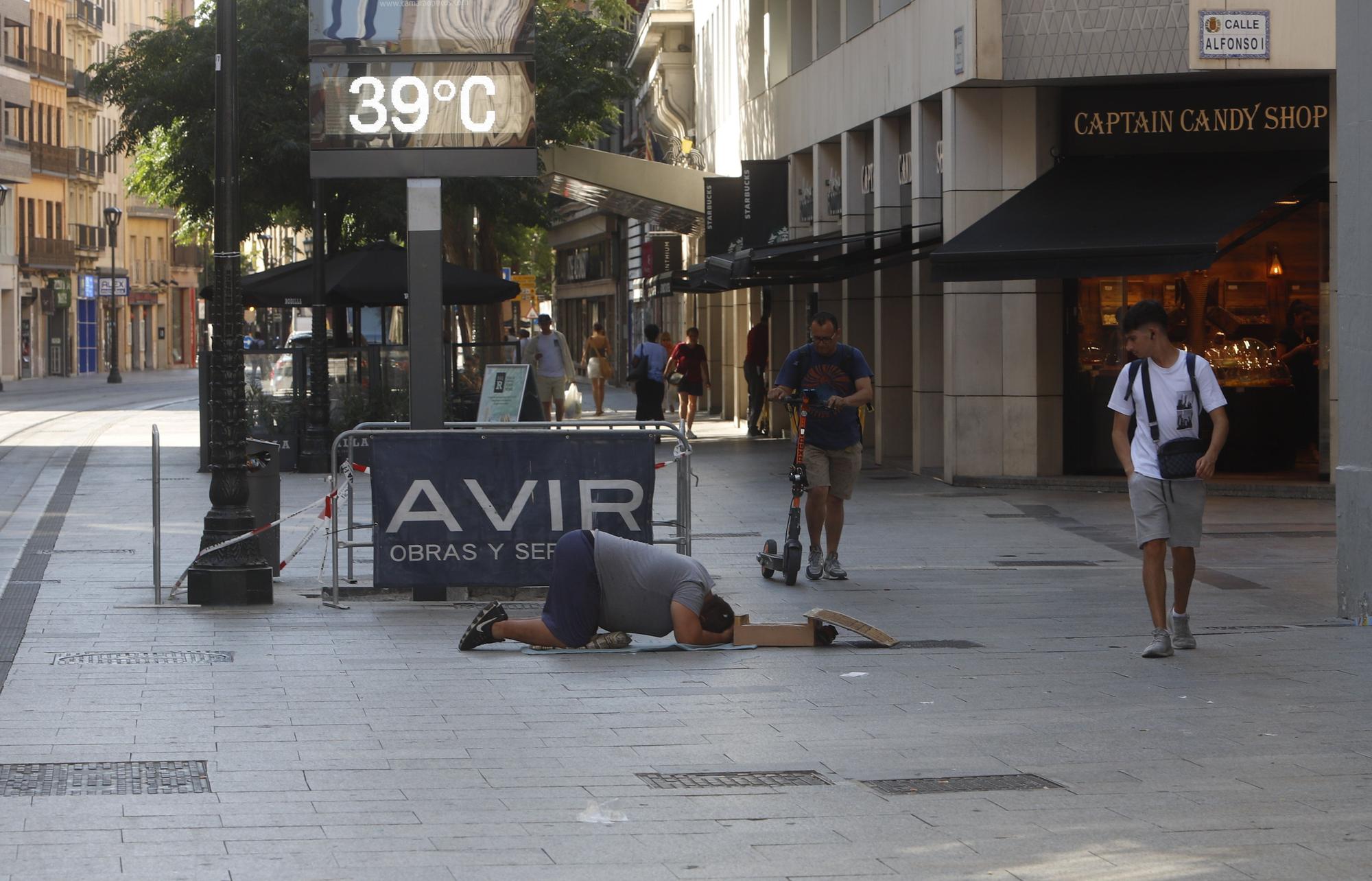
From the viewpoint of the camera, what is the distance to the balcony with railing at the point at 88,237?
89750mm

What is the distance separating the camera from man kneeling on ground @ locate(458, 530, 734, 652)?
10266mm

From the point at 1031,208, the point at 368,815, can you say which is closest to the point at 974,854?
the point at 368,815

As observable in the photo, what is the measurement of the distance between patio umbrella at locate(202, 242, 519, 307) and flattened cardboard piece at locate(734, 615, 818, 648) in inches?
581

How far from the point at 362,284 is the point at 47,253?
62664 millimetres

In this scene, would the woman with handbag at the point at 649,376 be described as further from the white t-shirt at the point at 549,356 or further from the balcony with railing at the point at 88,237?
the balcony with railing at the point at 88,237

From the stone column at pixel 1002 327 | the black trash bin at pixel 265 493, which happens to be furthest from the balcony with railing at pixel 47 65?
the black trash bin at pixel 265 493

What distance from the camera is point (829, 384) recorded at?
14.1 meters

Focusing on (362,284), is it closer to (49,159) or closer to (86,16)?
(49,159)

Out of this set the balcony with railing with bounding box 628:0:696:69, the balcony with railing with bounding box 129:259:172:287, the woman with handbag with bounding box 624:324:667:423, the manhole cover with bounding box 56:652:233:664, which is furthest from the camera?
the balcony with railing with bounding box 129:259:172:287

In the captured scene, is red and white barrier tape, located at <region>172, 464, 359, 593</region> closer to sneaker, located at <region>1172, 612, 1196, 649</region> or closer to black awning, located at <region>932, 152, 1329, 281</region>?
sneaker, located at <region>1172, 612, 1196, 649</region>

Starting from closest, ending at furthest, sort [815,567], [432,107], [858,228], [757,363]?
[432,107]
[815,567]
[858,228]
[757,363]

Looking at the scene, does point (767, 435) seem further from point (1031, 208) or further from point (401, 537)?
point (401, 537)

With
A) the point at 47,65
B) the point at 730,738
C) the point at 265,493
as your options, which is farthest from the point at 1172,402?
the point at 47,65

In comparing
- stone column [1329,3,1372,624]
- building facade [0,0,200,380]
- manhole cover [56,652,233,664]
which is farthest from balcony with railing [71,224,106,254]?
stone column [1329,3,1372,624]
